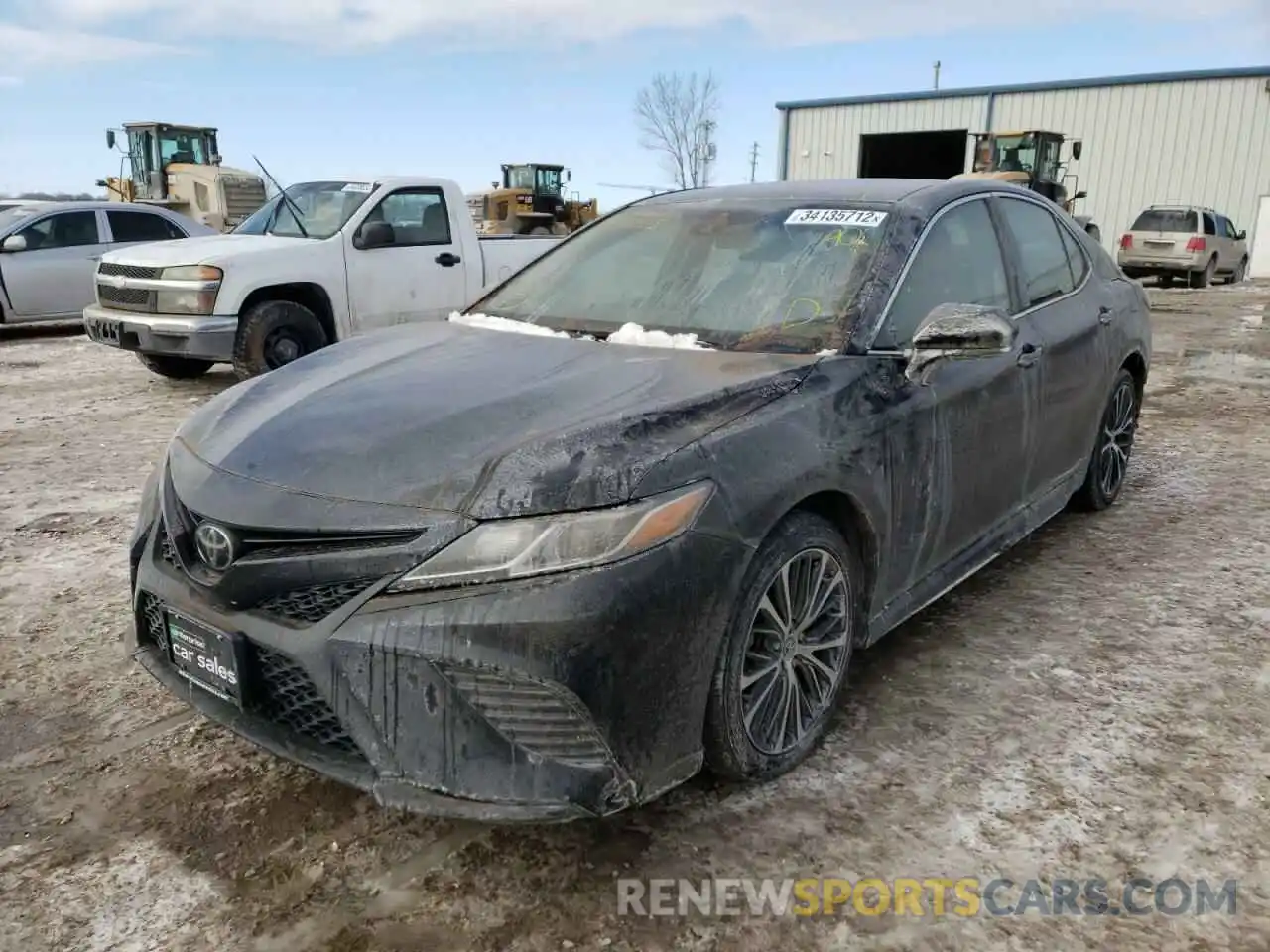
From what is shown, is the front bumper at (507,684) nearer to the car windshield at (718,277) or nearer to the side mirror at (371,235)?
the car windshield at (718,277)

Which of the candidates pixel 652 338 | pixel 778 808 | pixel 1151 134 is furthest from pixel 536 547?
pixel 1151 134

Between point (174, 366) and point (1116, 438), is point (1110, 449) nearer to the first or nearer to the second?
point (1116, 438)

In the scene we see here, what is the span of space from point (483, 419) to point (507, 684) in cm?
70

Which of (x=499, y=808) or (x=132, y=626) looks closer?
(x=499, y=808)

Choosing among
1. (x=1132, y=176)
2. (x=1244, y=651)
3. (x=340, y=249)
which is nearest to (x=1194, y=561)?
(x=1244, y=651)

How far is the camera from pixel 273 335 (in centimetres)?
773

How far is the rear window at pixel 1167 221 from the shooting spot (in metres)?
21.8

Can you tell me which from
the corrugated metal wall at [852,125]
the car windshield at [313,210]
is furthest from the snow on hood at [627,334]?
the corrugated metal wall at [852,125]

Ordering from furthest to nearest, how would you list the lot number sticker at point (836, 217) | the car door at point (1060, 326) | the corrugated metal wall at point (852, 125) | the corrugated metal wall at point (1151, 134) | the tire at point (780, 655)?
1. the corrugated metal wall at point (852, 125)
2. the corrugated metal wall at point (1151, 134)
3. the car door at point (1060, 326)
4. the lot number sticker at point (836, 217)
5. the tire at point (780, 655)

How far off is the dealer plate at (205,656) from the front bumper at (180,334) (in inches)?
212

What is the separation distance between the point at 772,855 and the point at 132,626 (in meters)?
1.78

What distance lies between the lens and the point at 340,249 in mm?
8102

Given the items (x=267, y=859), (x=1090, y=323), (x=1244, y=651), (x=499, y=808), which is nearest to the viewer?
(x=499, y=808)

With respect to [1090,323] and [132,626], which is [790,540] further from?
[1090,323]
